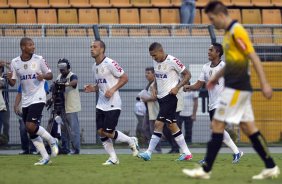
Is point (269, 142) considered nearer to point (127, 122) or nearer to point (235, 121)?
point (127, 122)

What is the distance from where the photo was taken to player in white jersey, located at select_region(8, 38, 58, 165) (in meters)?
15.5

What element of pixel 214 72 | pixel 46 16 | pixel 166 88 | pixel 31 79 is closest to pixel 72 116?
pixel 166 88

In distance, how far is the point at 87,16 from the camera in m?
27.0

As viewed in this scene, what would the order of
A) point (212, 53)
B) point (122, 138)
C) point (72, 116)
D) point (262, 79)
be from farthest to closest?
point (72, 116), point (122, 138), point (212, 53), point (262, 79)

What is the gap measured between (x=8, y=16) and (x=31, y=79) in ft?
34.9

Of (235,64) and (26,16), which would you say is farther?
(26,16)

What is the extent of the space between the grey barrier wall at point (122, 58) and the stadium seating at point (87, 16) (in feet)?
11.3

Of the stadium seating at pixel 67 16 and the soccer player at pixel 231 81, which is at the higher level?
the stadium seating at pixel 67 16

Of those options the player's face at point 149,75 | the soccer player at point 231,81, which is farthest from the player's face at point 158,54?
the soccer player at point 231,81

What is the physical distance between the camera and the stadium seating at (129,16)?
1071 inches

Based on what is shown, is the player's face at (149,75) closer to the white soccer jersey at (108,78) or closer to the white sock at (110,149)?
the white soccer jersey at (108,78)

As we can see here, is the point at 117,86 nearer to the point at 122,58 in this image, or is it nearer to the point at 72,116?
the point at 72,116

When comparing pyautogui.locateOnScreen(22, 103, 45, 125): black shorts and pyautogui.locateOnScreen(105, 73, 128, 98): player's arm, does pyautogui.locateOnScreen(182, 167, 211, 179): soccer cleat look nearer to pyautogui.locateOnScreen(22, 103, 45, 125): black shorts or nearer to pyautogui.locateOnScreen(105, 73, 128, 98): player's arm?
pyautogui.locateOnScreen(105, 73, 128, 98): player's arm

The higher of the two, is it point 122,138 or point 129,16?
point 129,16
